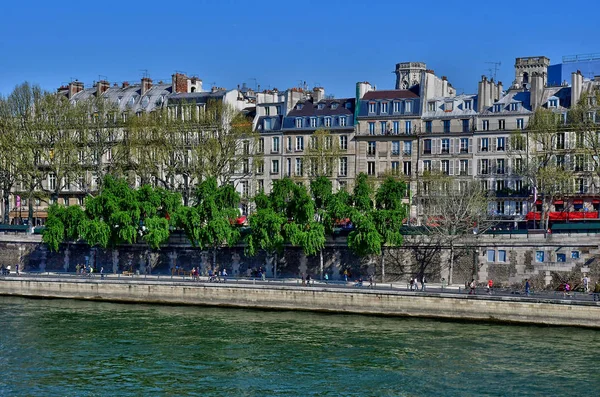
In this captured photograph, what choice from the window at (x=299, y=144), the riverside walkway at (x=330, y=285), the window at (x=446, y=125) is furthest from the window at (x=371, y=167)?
the riverside walkway at (x=330, y=285)

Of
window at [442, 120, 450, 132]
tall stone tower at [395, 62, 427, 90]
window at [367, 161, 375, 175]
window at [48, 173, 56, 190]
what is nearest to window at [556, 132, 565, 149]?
window at [442, 120, 450, 132]

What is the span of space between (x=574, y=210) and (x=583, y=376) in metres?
33.5

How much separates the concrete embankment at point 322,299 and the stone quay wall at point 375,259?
650cm

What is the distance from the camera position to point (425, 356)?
4512 cm

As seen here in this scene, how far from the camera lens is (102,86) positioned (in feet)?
314

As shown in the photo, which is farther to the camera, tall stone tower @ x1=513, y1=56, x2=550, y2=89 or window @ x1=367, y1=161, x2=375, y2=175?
tall stone tower @ x1=513, y1=56, x2=550, y2=89

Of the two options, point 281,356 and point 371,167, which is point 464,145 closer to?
point 371,167

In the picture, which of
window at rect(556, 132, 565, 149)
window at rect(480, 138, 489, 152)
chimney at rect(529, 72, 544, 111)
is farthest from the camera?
window at rect(480, 138, 489, 152)

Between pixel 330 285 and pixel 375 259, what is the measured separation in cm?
543

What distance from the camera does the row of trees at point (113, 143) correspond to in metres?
76.4

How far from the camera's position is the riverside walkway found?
53912 millimetres

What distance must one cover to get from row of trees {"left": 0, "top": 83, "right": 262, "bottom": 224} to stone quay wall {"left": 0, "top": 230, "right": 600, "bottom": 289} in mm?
5429

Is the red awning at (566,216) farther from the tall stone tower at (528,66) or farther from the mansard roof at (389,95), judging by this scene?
the tall stone tower at (528,66)

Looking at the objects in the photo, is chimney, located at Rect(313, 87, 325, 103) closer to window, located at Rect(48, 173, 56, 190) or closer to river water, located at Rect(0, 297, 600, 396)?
window, located at Rect(48, 173, 56, 190)
